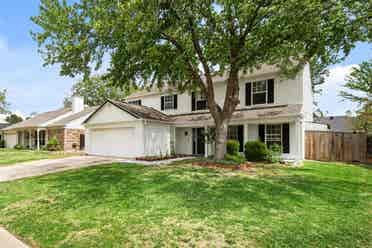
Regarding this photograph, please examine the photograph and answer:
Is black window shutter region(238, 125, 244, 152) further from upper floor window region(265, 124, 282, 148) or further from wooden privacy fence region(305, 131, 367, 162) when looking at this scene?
wooden privacy fence region(305, 131, 367, 162)

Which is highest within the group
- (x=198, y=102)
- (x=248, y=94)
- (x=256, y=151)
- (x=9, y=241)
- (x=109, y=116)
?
(x=248, y=94)

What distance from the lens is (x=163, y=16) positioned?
980cm

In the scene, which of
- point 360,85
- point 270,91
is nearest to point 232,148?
point 270,91

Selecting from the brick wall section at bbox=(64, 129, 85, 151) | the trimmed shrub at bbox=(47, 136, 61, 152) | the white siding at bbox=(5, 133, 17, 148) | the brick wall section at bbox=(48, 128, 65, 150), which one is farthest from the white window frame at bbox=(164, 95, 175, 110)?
the white siding at bbox=(5, 133, 17, 148)

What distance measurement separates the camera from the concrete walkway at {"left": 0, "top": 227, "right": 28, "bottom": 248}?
379 cm

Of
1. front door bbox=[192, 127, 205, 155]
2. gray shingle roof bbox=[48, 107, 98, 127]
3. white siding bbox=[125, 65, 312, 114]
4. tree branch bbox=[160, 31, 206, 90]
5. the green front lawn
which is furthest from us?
gray shingle roof bbox=[48, 107, 98, 127]

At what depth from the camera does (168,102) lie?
770 inches

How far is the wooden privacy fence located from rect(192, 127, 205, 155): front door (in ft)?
24.0

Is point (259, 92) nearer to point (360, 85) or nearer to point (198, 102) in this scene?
point (198, 102)

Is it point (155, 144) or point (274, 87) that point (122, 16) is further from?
point (274, 87)

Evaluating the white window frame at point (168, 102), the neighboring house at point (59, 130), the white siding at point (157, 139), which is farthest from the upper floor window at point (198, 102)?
the neighboring house at point (59, 130)

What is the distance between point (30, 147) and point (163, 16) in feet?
82.0

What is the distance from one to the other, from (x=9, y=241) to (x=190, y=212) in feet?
11.2

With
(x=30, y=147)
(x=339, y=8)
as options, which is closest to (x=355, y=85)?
(x=339, y=8)
